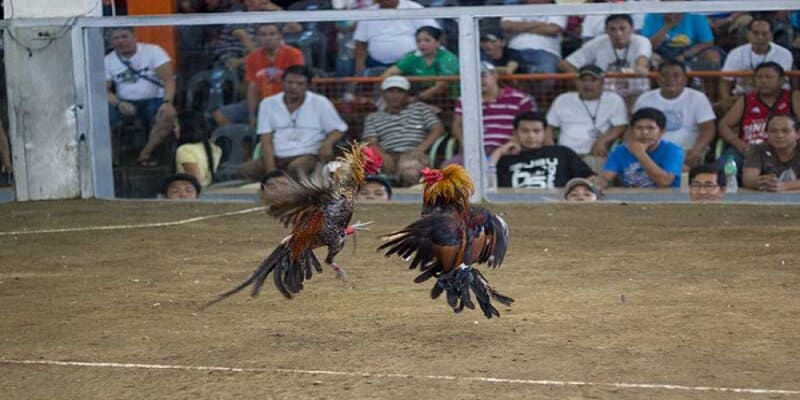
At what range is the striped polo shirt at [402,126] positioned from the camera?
1215 centimetres

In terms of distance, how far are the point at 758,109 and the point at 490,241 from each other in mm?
5388

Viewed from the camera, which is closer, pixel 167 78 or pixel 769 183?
pixel 769 183

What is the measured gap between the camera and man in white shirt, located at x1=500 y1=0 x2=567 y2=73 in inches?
469

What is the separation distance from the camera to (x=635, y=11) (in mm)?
11461

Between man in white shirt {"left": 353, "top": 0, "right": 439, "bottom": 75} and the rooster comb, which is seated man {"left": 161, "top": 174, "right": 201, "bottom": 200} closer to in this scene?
man in white shirt {"left": 353, "top": 0, "right": 439, "bottom": 75}

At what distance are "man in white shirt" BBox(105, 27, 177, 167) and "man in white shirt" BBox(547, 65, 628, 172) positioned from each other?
12.4 feet

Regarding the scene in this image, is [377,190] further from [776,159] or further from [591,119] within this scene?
[776,159]

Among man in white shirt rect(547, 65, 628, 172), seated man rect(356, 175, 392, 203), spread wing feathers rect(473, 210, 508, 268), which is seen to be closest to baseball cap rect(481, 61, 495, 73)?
man in white shirt rect(547, 65, 628, 172)

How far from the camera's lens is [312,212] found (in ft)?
23.2

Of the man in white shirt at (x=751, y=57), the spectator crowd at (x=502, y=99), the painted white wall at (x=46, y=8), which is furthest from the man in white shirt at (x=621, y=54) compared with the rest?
the painted white wall at (x=46, y=8)

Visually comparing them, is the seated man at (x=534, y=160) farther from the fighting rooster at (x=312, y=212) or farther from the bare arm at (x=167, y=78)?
the fighting rooster at (x=312, y=212)

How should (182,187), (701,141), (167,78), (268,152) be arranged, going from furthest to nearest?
(167,78)
(182,187)
(268,152)
(701,141)

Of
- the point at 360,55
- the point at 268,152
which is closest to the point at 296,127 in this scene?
the point at 268,152

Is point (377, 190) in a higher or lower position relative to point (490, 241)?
lower
